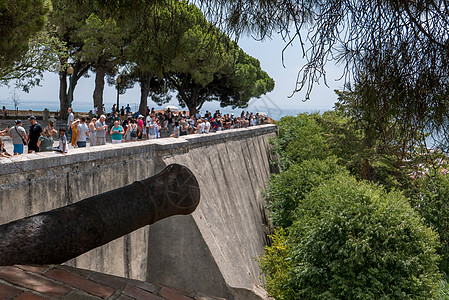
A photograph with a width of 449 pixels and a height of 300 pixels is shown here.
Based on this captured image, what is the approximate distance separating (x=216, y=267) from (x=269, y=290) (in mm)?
3005

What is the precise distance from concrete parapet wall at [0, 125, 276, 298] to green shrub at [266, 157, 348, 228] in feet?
5.70

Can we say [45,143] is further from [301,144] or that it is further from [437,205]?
[437,205]

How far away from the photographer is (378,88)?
394 cm

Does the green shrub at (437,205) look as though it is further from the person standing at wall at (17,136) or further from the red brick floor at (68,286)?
the red brick floor at (68,286)

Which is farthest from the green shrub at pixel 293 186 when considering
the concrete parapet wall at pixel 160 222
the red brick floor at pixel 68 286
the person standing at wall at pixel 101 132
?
the red brick floor at pixel 68 286

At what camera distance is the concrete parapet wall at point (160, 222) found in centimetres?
491

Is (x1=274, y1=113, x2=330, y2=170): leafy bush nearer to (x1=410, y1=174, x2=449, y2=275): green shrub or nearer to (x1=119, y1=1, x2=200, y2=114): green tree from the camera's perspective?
(x1=410, y1=174, x2=449, y2=275): green shrub

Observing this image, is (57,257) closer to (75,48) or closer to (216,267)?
(216,267)

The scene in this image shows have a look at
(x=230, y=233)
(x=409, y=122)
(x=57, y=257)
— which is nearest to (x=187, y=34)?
(x=409, y=122)

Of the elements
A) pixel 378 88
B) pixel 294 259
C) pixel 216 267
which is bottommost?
pixel 294 259

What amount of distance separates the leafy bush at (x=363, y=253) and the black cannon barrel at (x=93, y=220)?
5983 mm

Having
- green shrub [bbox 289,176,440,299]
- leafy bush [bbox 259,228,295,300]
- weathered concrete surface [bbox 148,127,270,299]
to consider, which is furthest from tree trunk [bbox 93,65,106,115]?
green shrub [bbox 289,176,440,299]

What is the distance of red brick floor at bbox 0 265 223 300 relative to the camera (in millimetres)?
1943

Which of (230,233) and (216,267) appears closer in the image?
(216,267)
